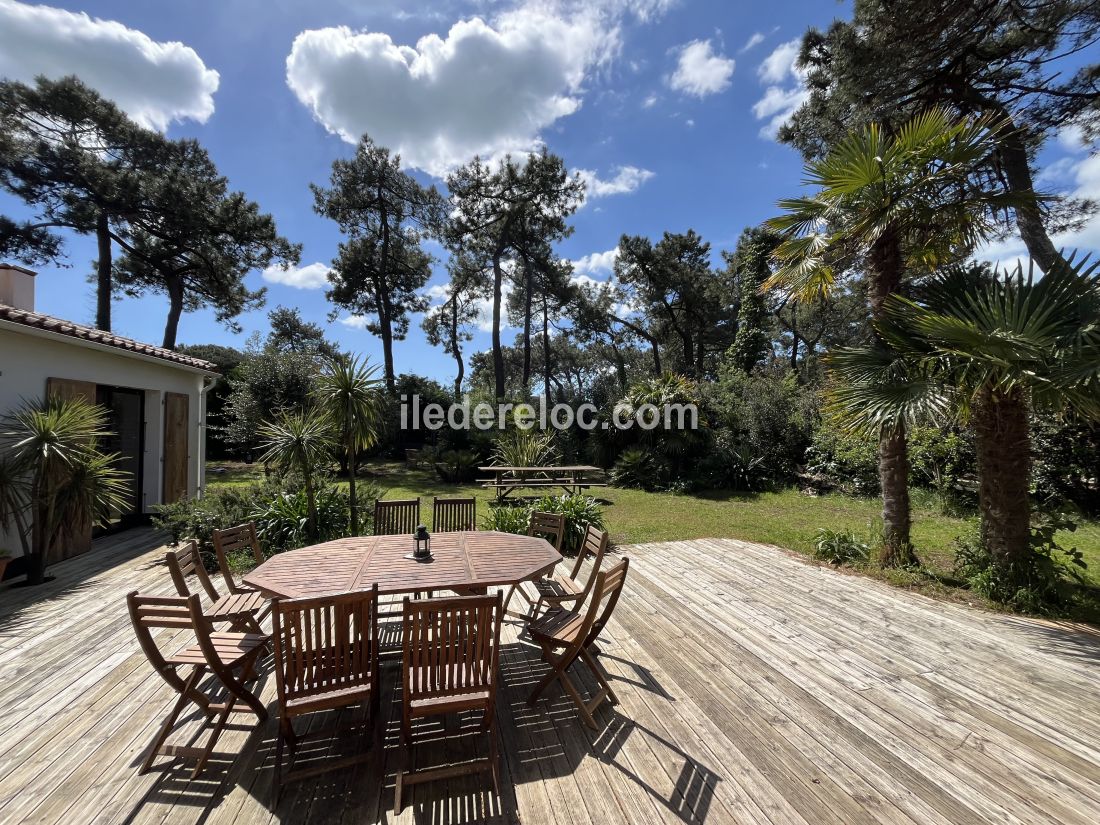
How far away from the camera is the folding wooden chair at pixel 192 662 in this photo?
219 cm

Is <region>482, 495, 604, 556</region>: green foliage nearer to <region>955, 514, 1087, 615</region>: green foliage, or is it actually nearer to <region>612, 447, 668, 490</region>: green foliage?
<region>955, 514, 1087, 615</region>: green foliage

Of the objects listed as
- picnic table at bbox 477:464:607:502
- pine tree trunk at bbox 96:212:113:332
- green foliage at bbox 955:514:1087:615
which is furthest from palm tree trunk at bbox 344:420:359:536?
pine tree trunk at bbox 96:212:113:332

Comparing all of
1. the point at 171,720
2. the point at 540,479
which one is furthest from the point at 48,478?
the point at 540,479

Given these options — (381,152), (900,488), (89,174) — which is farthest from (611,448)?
(89,174)

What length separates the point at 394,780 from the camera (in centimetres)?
222

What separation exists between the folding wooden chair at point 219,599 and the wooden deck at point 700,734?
1.70 ft

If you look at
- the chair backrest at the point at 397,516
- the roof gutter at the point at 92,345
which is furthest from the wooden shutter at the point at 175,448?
the chair backrest at the point at 397,516

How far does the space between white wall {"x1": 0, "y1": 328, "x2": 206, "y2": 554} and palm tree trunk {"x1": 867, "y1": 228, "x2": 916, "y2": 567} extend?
Answer: 34.6ft

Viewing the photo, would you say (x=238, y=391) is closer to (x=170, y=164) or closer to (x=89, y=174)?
(x=89, y=174)

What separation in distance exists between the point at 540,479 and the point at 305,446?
6770 mm

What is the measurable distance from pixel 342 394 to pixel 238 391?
10284 mm

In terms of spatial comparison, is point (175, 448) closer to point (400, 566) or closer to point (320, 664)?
point (400, 566)

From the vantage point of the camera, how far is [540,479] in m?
11.8

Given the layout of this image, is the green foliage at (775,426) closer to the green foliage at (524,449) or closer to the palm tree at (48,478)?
the green foliage at (524,449)
